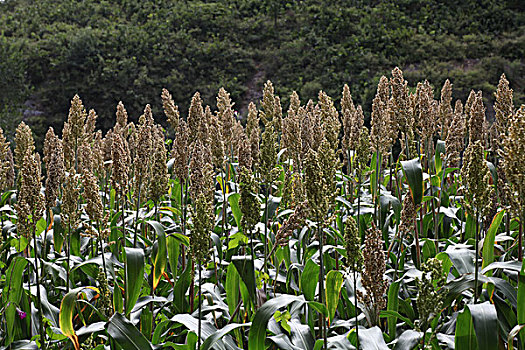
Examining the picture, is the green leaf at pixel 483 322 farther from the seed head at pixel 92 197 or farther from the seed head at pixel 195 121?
the seed head at pixel 195 121

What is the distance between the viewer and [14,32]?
24.2 metres

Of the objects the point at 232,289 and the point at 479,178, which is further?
the point at 232,289

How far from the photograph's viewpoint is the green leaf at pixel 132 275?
2629 millimetres

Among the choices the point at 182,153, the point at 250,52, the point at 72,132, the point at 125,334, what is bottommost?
the point at 125,334

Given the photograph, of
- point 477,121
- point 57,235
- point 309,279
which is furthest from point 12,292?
point 477,121

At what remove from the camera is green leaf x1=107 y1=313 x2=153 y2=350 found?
229 cm

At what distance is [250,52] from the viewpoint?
21344 mm

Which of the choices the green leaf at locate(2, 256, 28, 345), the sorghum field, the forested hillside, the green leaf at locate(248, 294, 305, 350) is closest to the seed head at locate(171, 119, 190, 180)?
the sorghum field

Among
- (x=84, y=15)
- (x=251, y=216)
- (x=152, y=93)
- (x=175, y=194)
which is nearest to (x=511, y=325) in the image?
(x=251, y=216)

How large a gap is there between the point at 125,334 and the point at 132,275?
398mm

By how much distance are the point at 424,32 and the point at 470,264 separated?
19.6m

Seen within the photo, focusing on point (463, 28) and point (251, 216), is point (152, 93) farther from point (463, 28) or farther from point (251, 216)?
point (251, 216)

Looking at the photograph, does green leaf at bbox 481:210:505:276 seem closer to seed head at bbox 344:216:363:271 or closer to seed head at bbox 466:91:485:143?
seed head at bbox 344:216:363:271

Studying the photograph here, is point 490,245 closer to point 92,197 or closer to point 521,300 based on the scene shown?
point 521,300
